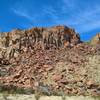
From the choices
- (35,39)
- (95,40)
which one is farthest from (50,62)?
(95,40)

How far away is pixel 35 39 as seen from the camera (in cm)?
4944

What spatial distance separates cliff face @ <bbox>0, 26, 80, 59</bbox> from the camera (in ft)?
156

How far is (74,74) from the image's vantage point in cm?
3984

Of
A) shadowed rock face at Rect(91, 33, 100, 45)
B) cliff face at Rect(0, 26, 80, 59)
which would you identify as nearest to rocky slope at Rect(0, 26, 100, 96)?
cliff face at Rect(0, 26, 80, 59)

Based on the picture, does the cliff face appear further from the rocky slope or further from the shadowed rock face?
the shadowed rock face

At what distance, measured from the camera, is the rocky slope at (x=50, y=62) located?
3716cm

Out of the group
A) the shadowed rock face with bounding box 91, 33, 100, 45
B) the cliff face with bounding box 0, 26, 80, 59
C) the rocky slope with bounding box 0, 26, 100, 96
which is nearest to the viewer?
the rocky slope with bounding box 0, 26, 100, 96

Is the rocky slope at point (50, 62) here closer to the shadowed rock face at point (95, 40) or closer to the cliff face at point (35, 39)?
the cliff face at point (35, 39)

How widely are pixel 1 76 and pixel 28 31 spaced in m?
11.8

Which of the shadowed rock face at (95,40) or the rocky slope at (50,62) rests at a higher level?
the shadowed rock face at (95,40)

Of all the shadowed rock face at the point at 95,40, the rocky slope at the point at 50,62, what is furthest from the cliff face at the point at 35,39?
the shadowed rock face at the point at 95,40

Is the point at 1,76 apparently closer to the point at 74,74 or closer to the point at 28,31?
the point at 74,74

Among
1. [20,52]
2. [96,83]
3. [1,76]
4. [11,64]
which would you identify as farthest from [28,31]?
[96,83]

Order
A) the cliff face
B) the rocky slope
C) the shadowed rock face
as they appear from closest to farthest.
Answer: the rocky slope, the cliff face, the shadowed rock face
